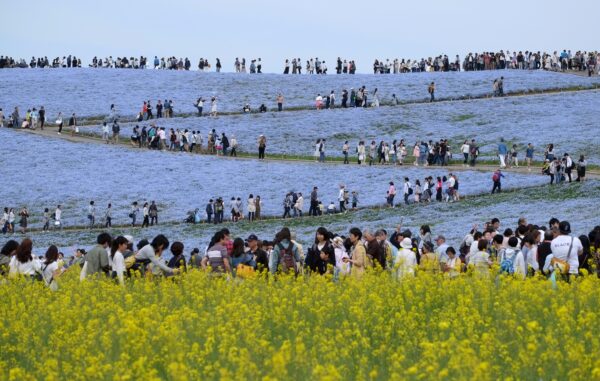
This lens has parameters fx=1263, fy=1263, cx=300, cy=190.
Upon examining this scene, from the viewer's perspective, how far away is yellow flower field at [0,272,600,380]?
1278 centimetres

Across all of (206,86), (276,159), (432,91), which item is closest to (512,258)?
(276,159)

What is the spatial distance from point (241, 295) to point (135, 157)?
5152 centimetres

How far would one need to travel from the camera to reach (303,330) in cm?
1681

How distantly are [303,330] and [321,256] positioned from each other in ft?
23.2

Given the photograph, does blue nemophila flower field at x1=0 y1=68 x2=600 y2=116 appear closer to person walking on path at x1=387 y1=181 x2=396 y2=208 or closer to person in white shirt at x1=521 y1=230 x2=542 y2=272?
person walking on path at x1=387 y1=181 x2=396 y2=208

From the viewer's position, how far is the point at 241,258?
2338cm

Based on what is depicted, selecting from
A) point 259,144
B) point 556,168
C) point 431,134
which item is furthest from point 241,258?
point 431,134

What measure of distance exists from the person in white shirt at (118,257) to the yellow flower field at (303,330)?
0.30m

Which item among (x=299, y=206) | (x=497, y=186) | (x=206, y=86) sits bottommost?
(x=299, y=206)

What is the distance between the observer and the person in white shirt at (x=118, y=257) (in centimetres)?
2162

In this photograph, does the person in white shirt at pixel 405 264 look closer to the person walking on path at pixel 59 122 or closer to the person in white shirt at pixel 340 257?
the person in white shirt at pixel 340 257

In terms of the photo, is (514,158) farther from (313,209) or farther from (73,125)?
(73,125)

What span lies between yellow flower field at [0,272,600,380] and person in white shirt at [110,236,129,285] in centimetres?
30

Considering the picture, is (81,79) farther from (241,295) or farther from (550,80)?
(241,295)
